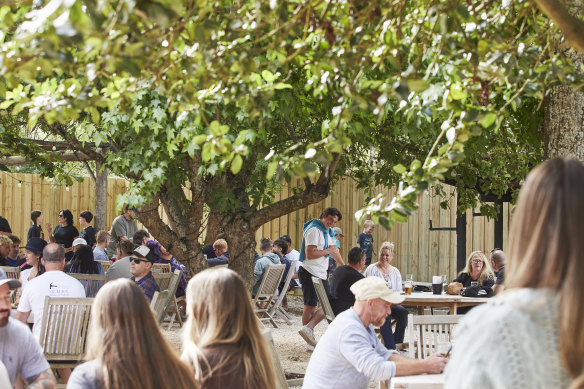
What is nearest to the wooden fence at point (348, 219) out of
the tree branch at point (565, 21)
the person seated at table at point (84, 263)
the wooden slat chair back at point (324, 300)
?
the wooden slat chair back at point (324, 300)

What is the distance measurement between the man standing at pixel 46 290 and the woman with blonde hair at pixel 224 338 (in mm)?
3114

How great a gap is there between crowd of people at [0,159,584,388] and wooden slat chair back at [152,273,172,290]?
1.30 m

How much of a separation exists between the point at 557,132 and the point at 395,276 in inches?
196

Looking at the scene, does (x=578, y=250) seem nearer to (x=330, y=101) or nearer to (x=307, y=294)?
(x=330, y=101)

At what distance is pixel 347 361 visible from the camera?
4.52 metres

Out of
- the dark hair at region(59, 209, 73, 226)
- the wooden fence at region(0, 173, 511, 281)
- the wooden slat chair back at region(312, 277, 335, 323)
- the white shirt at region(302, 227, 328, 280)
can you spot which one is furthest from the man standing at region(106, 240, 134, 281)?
the wooden fence at region(0, 173, 511, 281)

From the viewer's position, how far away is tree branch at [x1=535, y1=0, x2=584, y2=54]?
9.37ft

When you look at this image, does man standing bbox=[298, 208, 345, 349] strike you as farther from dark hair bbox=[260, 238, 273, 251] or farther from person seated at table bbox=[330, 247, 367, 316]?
dark hair bbox=[260, 238, 273, 251]

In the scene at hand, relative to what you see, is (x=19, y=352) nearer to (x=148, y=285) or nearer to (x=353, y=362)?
(x=353, y=362)

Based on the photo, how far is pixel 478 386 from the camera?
150 cm

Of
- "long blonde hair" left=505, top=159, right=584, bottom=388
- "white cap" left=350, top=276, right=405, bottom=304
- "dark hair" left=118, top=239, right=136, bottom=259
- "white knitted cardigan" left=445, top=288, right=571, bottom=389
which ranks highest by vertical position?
"long blonde hair" left=505, top=159, right=584, bottom=388

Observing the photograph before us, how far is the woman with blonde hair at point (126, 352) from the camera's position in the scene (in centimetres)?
296

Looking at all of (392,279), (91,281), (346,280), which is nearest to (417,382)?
(91,281)

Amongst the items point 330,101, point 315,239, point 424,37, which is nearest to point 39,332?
point 330,101
